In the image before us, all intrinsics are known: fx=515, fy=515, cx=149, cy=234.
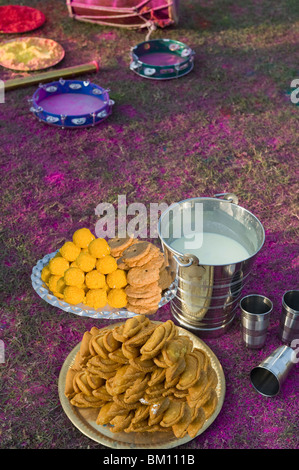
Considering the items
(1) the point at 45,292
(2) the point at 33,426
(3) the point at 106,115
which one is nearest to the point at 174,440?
(2) the point at 33,426

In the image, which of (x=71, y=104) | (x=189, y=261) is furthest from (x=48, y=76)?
(x=189, y=261)

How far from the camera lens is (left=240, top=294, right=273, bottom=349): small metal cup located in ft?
10.2

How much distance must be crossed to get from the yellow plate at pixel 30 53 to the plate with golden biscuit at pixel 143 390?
14.8 ft

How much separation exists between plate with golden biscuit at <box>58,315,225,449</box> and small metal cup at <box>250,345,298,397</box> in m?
0.35

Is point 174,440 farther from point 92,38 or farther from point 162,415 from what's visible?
point 92,38

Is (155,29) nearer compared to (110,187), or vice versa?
(110,187)

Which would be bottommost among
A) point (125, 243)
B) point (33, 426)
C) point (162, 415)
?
point (33, 426)

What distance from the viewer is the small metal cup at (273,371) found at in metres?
2.94

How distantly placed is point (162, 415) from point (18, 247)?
194 cm

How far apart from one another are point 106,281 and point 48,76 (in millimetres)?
3637

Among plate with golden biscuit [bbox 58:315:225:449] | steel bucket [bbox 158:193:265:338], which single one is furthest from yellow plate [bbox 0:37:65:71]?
plate with golden biscuit [bbox 58:315:225:449]

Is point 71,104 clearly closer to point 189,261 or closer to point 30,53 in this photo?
point 30,53

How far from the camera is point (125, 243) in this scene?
328 centimetres

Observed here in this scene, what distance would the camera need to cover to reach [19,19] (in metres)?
7.31
